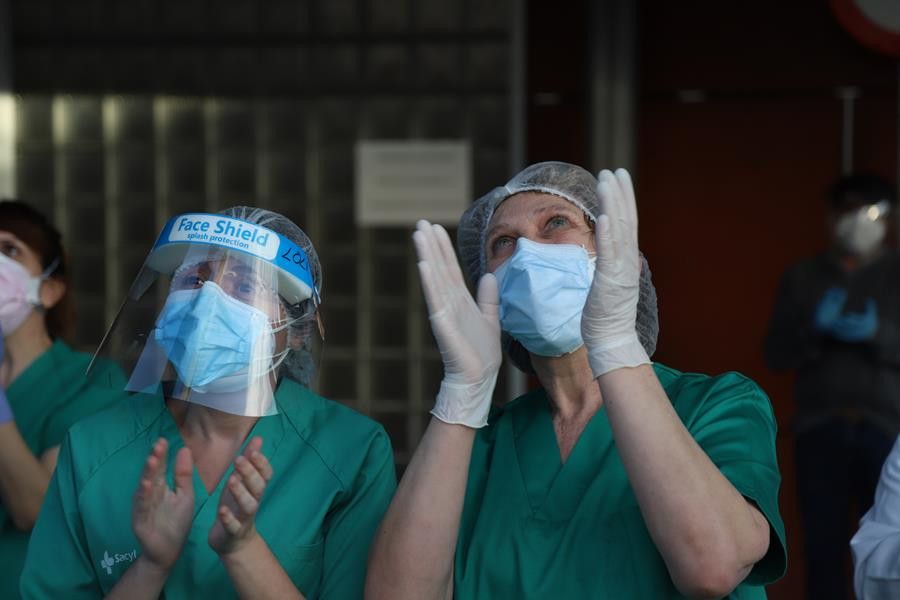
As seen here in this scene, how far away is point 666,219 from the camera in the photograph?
13.7 ft

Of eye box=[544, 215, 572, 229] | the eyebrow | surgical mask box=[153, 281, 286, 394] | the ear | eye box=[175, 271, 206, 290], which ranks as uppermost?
the eyebrow

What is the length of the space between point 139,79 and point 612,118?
1.63 metres

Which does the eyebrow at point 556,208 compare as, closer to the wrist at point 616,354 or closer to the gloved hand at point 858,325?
the wrist at point 616,354

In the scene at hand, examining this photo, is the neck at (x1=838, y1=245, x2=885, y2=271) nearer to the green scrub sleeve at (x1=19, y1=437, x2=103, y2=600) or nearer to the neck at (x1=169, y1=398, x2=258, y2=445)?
the neck at (x1=169, y1=398, x2=258, y2=445)

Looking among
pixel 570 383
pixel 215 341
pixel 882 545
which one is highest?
pixel 215 341

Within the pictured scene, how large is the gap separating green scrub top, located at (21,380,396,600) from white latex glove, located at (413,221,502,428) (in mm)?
268

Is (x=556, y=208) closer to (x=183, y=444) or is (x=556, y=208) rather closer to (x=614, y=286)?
(x=614, y=286)

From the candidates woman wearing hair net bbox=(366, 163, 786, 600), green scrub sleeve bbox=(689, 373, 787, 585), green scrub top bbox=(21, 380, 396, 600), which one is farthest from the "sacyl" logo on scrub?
green scrub sleeve bbox=(689, 373, 787, 585)

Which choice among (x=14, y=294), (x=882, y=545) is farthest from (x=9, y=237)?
(x=882, y=545)

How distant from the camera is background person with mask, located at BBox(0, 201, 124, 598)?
2.34 meters

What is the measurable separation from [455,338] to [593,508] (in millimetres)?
330

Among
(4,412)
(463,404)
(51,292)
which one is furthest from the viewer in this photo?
(51,292)

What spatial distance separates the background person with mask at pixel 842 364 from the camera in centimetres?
355

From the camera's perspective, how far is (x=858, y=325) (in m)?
3.53
